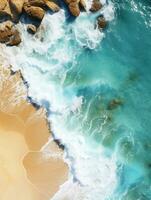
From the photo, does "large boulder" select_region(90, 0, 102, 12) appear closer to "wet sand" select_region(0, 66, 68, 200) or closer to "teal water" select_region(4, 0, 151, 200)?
"teal water" select_region(4, 0, 151, 200)

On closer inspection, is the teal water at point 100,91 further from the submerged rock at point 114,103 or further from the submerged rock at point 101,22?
the submerged rock at point 101,22

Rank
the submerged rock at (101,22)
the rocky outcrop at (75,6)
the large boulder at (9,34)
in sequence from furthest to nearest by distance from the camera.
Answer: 1. the submerged rock at (101,22)
2. the rocky outcrop at (75,6)
3. the large boulder at (9,34)

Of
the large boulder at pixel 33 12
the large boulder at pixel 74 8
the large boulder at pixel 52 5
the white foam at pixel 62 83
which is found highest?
the large boulder at pixel 74 8

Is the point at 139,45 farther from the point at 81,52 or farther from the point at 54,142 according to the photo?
the point at 54,142

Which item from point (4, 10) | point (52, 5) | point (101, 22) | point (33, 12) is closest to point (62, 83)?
point (33, 12)

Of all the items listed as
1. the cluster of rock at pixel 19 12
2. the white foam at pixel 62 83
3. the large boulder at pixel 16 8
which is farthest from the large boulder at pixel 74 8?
the large boulder at pixel 16 8

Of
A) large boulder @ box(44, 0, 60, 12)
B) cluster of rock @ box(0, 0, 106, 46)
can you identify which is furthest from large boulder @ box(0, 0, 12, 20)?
large boulder @ box(44, 0, 60, 12)

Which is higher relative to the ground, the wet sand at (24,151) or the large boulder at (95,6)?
the large boulder at (95,6)

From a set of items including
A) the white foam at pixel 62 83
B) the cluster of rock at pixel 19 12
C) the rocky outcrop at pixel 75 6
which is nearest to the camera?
the white foam at pixel 62 83
